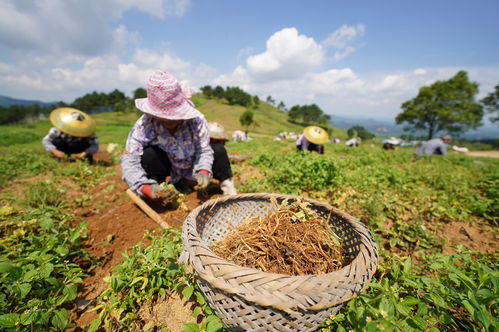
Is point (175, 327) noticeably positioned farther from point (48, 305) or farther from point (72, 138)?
point (72, 138)

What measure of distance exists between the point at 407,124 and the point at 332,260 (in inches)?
1546

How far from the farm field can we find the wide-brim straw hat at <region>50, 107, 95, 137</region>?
1.04 meters

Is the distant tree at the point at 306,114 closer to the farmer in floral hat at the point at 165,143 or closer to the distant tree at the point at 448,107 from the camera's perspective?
the distant tree at the point at 448,107

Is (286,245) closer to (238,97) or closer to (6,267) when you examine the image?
(6,267)

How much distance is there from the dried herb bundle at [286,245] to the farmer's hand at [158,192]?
1.11 meters

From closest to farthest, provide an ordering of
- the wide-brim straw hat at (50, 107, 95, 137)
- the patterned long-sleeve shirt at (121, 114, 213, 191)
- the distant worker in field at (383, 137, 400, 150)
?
the patterned long-sleeve shirt at (121, 114, 213, 191)
the wide-brim straw hat at (50, 107, 95, 137)
the distant worker in field at (383, 137, 400, 150)

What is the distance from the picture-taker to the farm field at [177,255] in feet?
3.72

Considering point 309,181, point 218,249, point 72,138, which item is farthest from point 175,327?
point 72,138

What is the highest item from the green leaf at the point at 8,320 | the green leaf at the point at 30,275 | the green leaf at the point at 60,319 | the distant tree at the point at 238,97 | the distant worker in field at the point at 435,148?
the distant tree at the point at 238,97

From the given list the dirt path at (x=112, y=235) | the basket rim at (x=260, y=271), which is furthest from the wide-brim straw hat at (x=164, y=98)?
the basket rim at (x=260, y=271)

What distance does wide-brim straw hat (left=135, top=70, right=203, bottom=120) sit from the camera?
242cm

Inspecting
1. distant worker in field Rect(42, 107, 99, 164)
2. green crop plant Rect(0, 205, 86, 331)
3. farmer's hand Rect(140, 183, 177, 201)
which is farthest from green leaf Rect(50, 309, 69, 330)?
distant worker in field Rect(42, 107, 99, 164)

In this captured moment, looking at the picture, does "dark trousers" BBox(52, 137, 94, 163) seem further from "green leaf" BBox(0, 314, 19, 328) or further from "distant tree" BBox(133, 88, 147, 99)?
"distant tree" BBox(133, 88, 147, 99)

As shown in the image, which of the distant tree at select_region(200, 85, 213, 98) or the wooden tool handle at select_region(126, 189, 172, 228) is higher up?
the distant tree at select_region(200, 85, 213, 98)
